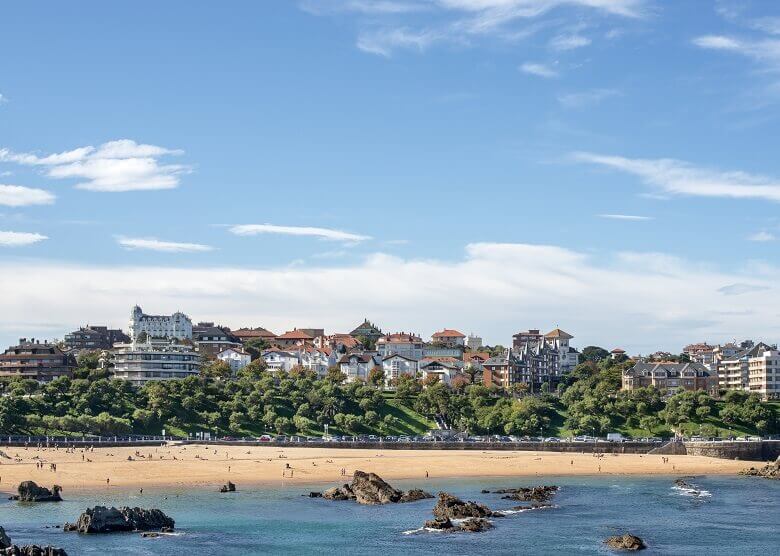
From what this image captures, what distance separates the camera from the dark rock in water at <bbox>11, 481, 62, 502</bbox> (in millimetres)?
88062

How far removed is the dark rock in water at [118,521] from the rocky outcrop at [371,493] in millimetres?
21241

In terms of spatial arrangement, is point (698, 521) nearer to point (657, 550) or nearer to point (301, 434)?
point (657, 550)

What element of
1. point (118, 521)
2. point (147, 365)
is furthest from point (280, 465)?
point (147, 365)

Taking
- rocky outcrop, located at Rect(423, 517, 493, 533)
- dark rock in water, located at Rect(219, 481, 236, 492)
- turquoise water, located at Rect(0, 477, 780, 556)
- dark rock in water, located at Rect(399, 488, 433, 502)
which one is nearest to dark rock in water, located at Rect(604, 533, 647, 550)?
turquoise water, located at Rect(0, 477, 780, 556)

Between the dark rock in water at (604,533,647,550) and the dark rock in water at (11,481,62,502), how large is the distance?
47.4m

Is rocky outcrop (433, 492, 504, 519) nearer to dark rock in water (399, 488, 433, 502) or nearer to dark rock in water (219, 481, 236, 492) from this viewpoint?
dark rock in water (399, 488, 433, 502)

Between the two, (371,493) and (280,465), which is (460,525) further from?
(280,465)

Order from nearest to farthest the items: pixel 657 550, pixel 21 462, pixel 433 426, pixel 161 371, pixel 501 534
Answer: pixel 657 550
pixel 501 534
pixel 21 462
pixel 433 426
pixel 161 371

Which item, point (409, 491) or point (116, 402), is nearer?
point (409, 491)

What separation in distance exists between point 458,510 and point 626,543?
16.1 m

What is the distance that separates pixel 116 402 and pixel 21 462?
139 ft

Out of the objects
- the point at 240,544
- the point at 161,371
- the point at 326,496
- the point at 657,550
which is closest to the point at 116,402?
the point at 161,371

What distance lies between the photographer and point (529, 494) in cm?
9612

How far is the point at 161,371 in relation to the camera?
196 metres
